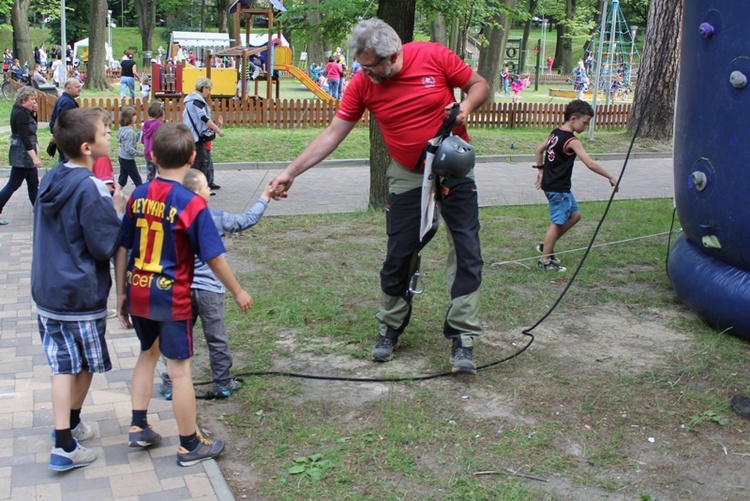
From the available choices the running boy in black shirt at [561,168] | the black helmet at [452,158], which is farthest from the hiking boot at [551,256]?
the black helmet at [452,158]

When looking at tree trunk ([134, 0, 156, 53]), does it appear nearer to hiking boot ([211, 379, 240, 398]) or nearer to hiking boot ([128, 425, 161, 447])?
hiking boot ([211, 379, 240, 398])

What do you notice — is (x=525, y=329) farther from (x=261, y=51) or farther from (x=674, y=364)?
(x=261, y=51)

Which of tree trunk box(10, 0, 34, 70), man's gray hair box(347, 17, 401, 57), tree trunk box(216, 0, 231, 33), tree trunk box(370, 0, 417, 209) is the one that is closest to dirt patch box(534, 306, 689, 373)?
man's gray hair box(347, 17, 401, 57)

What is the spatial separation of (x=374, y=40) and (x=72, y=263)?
196 cm

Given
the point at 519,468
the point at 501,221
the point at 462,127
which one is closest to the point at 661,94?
the point at 501,221

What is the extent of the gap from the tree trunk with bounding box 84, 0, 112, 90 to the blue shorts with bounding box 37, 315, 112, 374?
27259 mm

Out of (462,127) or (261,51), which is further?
(261,51)

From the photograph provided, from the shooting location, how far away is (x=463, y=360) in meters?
4.74

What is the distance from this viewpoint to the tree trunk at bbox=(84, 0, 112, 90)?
28.3 meters

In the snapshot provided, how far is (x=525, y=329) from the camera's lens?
568 centimetres

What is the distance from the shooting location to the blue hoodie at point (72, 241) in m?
3.51

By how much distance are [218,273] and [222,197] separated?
883cm

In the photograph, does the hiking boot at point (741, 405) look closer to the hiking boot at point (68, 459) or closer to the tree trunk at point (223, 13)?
the hiking boot at point (68, 459)

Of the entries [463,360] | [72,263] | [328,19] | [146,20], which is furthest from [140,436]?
[146,20]
